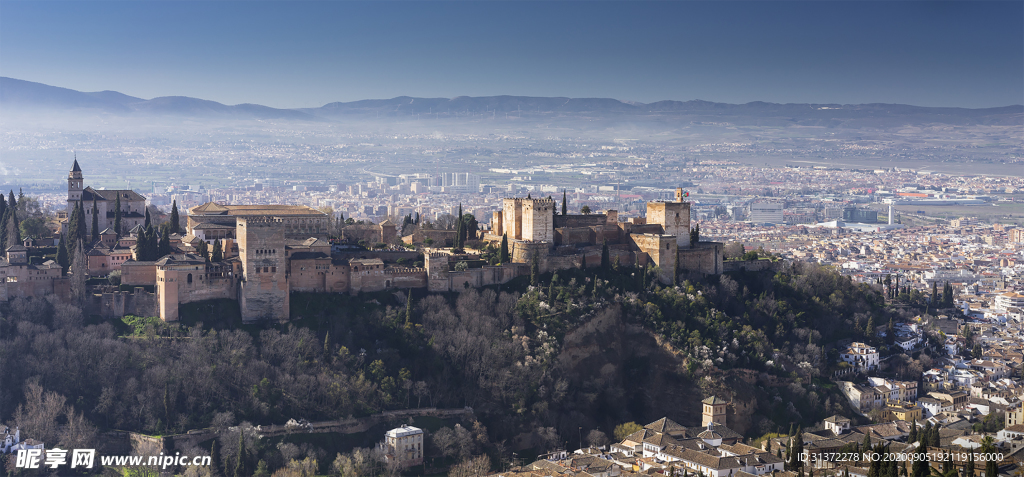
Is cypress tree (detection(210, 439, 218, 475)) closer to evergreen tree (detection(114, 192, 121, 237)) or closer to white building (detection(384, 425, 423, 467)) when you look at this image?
white building (detection(384, 425, 423, 467))

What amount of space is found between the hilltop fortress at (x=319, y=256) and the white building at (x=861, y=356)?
7.12m

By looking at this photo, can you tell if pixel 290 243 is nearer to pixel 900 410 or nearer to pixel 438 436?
pixel 438 436

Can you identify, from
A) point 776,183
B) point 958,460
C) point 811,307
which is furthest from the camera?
point 776,183

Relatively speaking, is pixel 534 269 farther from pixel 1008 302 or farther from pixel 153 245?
pixel 1008 302

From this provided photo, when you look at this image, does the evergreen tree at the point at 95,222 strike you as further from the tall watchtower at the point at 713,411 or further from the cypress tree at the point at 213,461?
the tall watchtower at the point at 713,411

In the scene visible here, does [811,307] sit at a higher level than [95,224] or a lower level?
lower

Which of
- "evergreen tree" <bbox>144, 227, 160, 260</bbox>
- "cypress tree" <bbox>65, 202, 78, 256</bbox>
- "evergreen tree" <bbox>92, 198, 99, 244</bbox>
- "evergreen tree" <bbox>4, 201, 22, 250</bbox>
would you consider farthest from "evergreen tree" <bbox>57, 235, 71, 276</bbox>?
"evergreen tree" <bbox>144, 227, 160, 260</bbox>

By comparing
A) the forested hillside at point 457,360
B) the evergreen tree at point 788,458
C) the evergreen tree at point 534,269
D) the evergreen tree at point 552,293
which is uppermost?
the evergreen tree at point 534,269

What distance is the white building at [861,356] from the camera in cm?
5078

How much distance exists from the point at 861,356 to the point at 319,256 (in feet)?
81.8

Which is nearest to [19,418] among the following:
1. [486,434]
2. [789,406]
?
[486,434]

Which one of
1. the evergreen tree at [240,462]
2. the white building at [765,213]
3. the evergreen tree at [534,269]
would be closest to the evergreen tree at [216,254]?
the evergreen tree at [240,462]

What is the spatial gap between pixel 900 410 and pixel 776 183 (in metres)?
143

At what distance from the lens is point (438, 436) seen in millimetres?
40031
